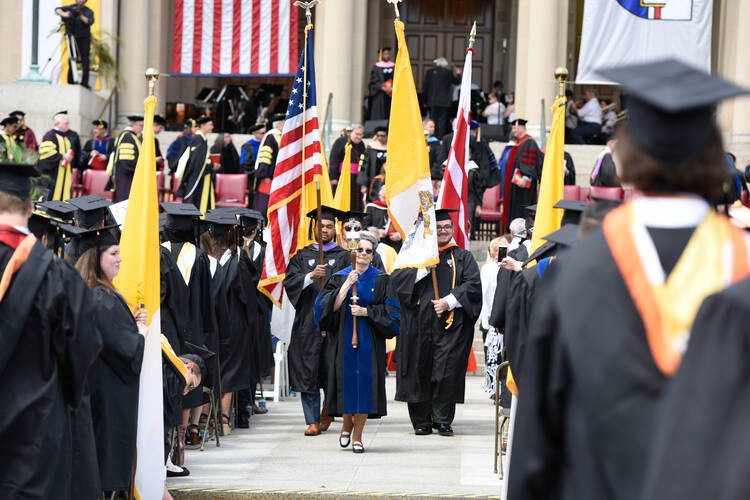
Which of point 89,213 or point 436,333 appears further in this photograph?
point 436,333

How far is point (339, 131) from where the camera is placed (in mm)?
25438

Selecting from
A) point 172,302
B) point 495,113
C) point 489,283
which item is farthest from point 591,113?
point 172,302

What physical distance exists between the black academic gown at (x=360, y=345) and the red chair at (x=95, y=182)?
11.0m

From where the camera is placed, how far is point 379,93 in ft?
78.6

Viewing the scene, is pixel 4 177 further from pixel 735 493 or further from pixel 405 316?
pixel 405 316

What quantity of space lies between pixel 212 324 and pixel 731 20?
64.5 ft

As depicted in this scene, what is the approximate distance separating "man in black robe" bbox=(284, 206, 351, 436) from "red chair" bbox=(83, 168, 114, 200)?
9872 mm

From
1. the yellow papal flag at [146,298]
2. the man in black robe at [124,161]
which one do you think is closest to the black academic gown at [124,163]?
the man in black robe at [124,161]

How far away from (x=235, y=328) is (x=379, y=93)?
1331cm

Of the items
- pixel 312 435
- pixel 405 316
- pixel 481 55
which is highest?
pixel 481 55

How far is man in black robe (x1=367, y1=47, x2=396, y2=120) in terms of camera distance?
23.6 metres

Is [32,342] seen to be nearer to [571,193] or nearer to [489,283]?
[489,283]

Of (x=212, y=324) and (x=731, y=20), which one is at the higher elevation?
(x=731, y=20)

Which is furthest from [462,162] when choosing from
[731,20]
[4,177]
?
[731,20]
